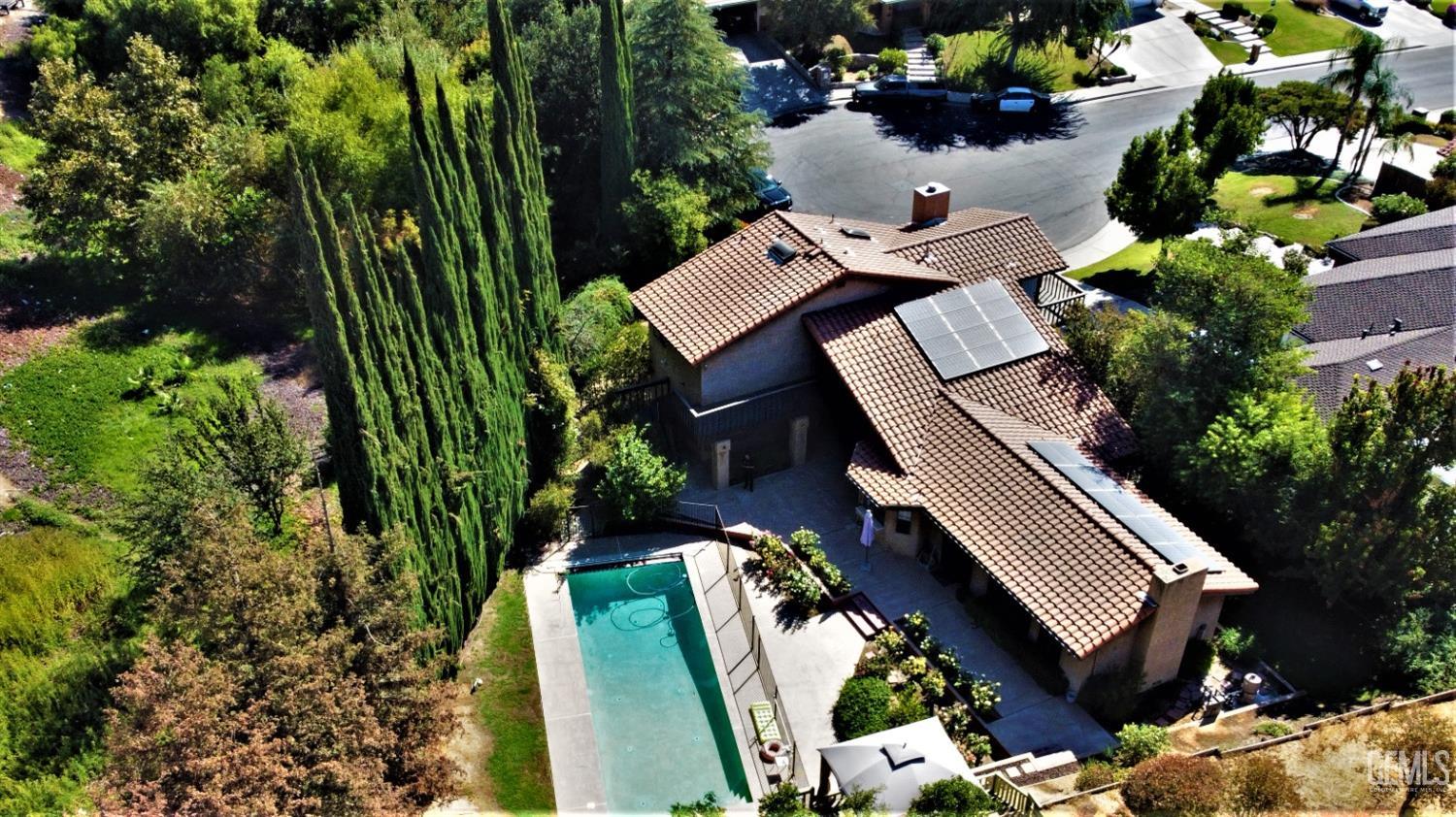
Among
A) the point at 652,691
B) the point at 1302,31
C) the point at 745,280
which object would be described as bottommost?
the point at 652,691

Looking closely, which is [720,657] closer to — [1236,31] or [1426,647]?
[1426,647]

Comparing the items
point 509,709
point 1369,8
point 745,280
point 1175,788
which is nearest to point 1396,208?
point 1369,8

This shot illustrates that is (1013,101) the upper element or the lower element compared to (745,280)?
lower

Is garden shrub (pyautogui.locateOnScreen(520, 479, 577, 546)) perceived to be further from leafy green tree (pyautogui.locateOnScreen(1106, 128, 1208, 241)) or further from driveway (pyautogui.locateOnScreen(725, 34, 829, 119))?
driveway (pyautogui.locateOnScreen(725, 34, 829, 119))

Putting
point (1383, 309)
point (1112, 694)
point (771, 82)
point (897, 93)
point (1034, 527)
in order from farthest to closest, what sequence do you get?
point (771, 82), point (897, 93), point (1383, 309), point (1034, 527), point (1112, 694)

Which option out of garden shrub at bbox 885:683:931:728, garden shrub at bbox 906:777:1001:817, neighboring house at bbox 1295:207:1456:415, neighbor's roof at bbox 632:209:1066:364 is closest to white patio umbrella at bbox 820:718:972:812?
garden shrub at bbox 906:777:1001:817

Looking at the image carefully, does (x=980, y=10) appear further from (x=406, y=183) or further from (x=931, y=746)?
(x=931, y=746)

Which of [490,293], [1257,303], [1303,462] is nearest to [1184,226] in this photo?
[1257,303]
